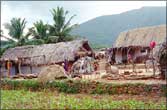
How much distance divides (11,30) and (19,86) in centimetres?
1914

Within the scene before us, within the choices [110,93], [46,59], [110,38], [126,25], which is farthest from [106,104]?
[126,25]

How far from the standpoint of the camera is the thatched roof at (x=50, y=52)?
31062 millimetres

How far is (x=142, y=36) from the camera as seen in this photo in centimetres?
3659

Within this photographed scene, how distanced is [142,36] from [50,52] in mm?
9533

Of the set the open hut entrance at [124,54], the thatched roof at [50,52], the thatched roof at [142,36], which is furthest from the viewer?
the thatched roof at [142,36]

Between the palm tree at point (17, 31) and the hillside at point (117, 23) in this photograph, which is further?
the hillside at point (117, 23)

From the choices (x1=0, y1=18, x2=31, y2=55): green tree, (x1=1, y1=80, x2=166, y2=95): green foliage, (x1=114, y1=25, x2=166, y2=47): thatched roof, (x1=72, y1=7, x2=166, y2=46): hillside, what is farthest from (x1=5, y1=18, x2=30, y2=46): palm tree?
(x1=72, y1=7, x2=166, y2=46): hillside

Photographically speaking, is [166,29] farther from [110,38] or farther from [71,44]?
[110,38]

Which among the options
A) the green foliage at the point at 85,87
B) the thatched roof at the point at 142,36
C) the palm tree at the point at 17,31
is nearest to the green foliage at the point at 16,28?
the palm tree at the point at 17,31

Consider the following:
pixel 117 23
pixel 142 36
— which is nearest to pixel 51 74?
pixel 142 36

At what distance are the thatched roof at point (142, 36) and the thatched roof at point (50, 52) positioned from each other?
18.0 feet

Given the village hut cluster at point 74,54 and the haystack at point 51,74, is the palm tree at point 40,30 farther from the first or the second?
the haystack at point 51,74

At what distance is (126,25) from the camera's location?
96.3 meters

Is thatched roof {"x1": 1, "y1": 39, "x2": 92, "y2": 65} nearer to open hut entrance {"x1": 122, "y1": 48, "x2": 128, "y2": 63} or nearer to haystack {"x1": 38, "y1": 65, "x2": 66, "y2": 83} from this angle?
open hut entrance {"x1": 122, "y1": 48, "x2": 128, "y2": 63}
